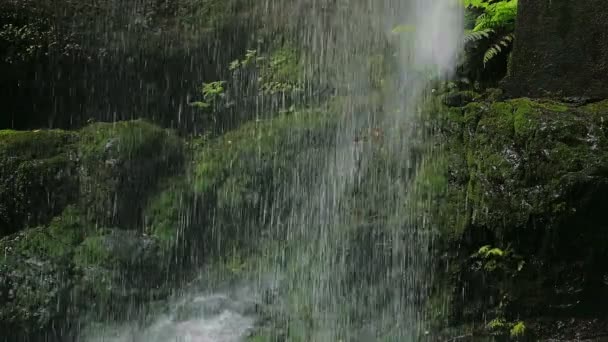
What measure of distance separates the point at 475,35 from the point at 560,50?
0.96 m

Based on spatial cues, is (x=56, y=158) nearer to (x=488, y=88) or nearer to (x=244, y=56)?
(x=244, y=56)

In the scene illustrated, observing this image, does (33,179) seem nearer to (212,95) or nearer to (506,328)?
(212,95)

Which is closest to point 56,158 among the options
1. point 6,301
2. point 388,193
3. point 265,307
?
point 6,301

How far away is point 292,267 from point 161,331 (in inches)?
47.5

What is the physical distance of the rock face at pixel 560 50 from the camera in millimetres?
4992

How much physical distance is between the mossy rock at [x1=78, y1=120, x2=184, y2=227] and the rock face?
131 inches

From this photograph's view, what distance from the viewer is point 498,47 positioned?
583cm

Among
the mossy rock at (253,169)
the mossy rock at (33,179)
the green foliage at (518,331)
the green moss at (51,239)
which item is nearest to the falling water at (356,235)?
the mossy rock at (253,169)

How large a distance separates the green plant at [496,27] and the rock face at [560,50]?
1.96ft

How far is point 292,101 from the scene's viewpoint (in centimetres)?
693

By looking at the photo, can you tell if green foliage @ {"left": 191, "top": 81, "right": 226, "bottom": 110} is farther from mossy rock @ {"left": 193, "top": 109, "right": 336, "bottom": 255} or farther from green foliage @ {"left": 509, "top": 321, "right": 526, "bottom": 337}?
green foliage @ {"left": 509, "top": 321, "right": 526, "bottom": 337}

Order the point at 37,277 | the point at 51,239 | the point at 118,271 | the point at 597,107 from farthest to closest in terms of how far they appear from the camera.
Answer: the point at 51,239 → the point at 118,271 → the point at 37,277 → the point at 597,107

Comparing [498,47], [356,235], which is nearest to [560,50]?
[498,47]

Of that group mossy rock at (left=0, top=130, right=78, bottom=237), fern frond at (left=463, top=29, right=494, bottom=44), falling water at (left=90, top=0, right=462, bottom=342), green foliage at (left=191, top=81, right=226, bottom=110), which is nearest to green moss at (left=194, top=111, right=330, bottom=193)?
falling water at (left=90, top=0, right=462, bottom=342)
